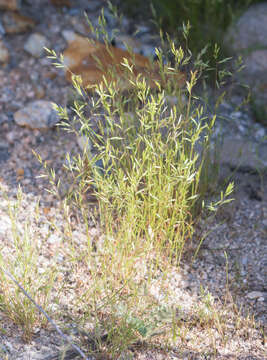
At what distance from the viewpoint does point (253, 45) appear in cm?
391

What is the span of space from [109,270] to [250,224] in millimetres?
1018

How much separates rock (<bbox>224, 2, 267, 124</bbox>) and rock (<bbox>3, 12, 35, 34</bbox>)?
1.62 meters

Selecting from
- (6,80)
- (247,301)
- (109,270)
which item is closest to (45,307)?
(109,270)

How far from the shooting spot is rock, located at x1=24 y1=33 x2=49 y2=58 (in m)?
3.85

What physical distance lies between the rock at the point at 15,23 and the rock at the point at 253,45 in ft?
5.33

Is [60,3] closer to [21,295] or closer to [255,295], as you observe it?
[21,295]

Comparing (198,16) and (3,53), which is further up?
(198,16)

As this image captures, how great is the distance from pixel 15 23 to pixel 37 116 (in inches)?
43.1

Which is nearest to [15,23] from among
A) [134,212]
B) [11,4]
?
[11,4]

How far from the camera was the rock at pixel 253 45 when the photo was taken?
12.4ft

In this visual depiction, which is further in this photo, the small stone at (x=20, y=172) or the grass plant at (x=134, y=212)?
the small stone at (x=20, y=172)

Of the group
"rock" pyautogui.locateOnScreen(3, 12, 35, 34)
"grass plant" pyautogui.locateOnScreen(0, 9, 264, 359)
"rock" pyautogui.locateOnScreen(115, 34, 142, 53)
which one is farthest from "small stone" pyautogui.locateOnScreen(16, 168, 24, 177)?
"rock" pyautogui.locateOnScreen(3, 12, 35, 34)

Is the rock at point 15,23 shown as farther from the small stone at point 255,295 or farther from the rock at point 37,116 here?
the small stone at point 255,295

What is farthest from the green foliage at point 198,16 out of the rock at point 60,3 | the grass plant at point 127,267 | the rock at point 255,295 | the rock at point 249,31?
the rock at point 255,295
